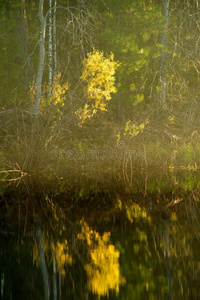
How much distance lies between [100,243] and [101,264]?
1.03 metres

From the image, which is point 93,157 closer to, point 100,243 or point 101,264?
point 100,243

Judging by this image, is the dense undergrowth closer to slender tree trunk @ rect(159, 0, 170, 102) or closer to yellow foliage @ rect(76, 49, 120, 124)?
yellow foliage @ rect(76, 49, 120, 124)

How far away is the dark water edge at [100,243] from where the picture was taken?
559 cm

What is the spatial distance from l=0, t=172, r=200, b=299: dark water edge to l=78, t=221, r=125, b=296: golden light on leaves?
0.01 meters

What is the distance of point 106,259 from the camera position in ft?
21.6

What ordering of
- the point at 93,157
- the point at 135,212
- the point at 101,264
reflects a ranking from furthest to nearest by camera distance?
the point at 93,157, the point at 135,212, the point at 101,264

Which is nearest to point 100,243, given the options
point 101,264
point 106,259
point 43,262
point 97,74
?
point 106,259

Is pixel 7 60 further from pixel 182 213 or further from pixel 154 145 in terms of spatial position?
pixel 182 213

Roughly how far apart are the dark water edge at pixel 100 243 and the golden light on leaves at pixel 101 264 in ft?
Result: 0.04

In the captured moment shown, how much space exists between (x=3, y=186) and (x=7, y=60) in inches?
471

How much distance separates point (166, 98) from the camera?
20.8 meters

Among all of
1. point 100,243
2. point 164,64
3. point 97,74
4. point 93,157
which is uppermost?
point 97,74

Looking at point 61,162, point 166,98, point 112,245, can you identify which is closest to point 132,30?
point 166,98

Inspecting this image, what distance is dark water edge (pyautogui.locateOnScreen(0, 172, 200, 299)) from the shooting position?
18.3ft
